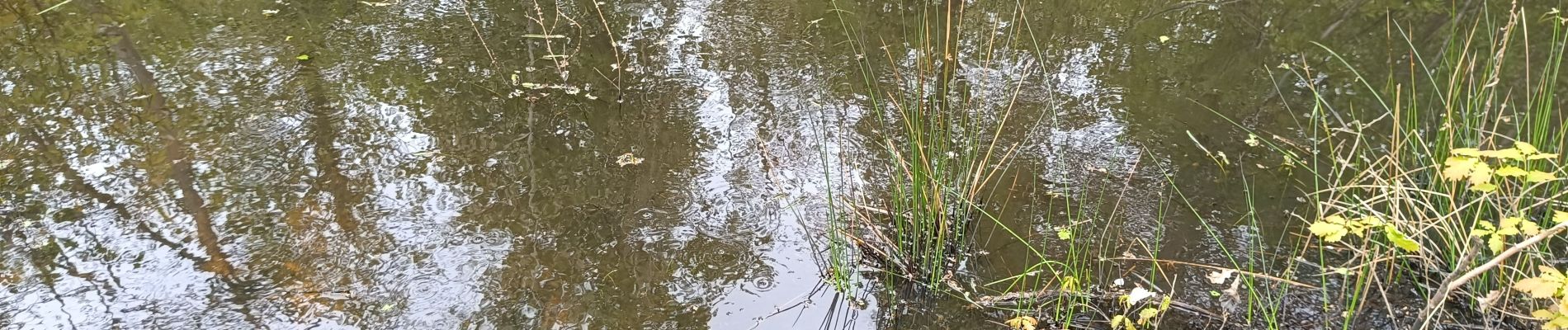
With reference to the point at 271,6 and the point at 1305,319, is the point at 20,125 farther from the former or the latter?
the point at 1305,319

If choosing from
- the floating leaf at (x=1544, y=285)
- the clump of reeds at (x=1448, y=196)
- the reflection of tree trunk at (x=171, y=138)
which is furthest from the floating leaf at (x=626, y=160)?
the floating leaf at (x=1544, y=285)

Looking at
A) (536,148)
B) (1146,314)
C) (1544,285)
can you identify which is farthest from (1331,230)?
(536,148)

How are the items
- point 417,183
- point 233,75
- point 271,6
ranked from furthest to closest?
1. point 271,6
2. point 233,75
3. point 417,183

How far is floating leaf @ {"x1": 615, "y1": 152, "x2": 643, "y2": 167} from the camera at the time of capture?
300cm

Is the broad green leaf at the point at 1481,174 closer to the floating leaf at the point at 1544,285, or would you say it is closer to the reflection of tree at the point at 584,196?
the floating leaf at the point at 1544,285

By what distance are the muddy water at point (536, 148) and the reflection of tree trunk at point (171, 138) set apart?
0.04 ft

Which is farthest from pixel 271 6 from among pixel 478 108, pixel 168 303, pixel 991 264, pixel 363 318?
pixel 991 264

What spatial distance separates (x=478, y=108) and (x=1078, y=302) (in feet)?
7.58

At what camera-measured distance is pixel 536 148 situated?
312 centimetres

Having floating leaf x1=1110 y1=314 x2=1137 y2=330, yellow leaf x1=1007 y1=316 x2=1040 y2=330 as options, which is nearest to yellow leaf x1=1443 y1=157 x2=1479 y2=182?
floating leaf x1=1110 y1=314 x2=1137 y2=330

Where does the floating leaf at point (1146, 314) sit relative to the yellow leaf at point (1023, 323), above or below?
above

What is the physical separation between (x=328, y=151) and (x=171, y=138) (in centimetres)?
62

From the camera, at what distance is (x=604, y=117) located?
11.0 feet

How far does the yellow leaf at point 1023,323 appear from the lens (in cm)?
211
